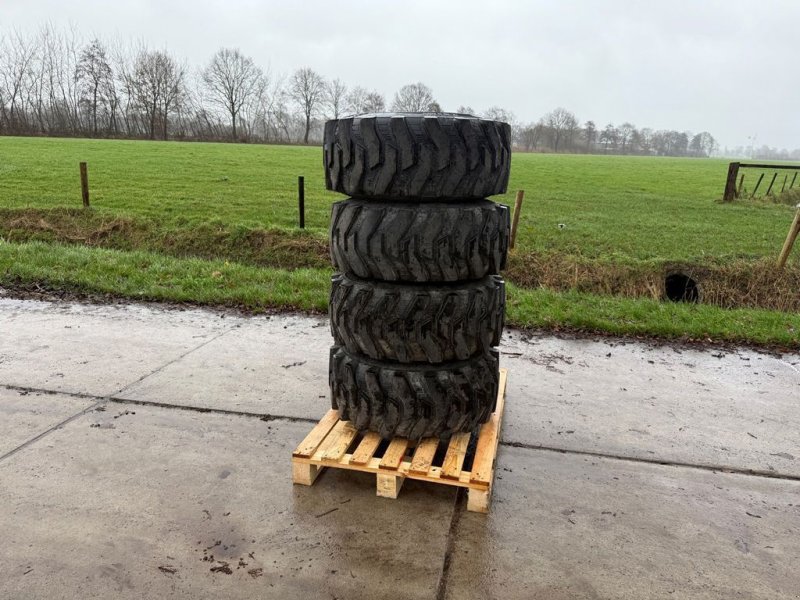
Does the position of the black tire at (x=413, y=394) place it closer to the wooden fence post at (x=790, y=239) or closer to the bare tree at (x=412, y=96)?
the wooden fence post at (x=790, y=239)

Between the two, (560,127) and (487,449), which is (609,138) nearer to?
(560,127)

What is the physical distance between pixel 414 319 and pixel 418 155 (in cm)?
77

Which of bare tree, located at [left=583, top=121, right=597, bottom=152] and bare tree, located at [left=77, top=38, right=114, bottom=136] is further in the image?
bare tree, located at [left=583, top=121, right=597, bottom=152]

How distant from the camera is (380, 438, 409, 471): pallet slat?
275 cm

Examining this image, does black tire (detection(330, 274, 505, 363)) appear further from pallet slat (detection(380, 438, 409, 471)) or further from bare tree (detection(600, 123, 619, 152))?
bare tree (detection(600, 123, 619, 152))

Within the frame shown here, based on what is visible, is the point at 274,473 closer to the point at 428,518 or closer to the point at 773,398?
the point at 428,518

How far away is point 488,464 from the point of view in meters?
2.80

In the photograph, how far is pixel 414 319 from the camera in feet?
9.28

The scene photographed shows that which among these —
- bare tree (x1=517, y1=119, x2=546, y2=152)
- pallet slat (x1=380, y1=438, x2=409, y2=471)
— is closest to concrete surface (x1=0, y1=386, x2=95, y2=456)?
pallet slat (x1=380, y1=438, x2=409, y2=471)

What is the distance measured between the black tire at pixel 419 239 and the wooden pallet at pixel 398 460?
864mm

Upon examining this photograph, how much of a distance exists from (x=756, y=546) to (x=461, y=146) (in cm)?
217

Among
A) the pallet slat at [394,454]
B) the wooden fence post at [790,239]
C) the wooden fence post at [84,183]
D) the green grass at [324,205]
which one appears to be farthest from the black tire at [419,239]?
the wooden fence post at [84,183]

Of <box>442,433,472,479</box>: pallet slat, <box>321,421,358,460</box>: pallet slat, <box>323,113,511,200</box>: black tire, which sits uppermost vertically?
<box>323,113,511,200</box>: black tire

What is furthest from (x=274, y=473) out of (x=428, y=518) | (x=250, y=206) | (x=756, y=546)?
(x=250, y=206)
